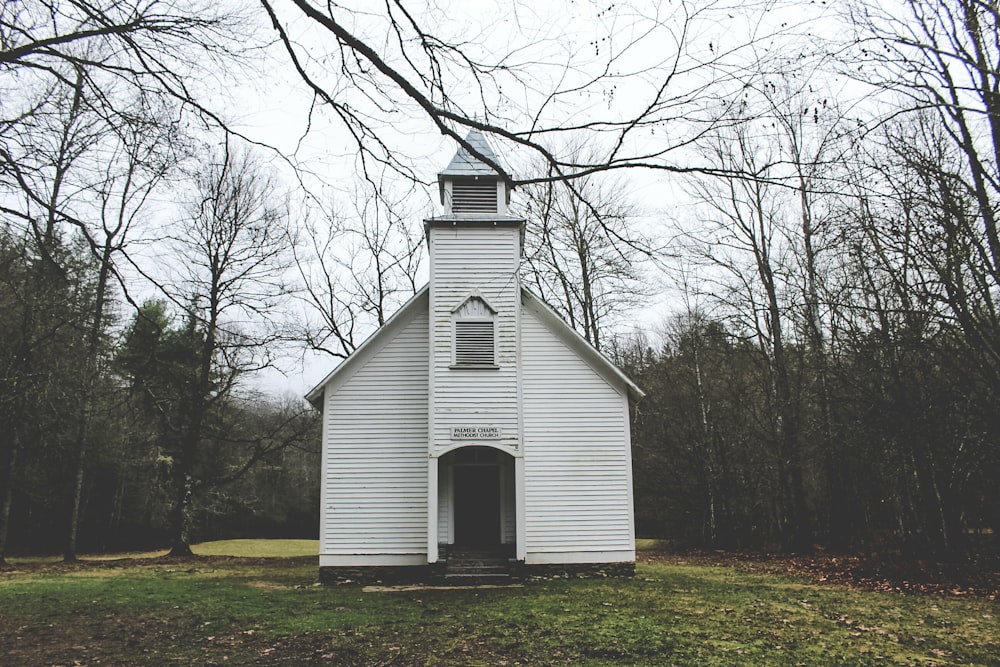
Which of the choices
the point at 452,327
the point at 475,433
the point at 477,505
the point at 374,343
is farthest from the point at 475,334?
the point at 477,505

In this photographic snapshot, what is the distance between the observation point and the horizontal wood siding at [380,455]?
1534cm

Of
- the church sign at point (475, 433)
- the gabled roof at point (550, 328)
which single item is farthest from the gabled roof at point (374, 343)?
the church sign at point (475, 433)

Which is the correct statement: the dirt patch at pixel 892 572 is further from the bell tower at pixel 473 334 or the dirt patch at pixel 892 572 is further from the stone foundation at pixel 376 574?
the stone foundation at pixel 376 574

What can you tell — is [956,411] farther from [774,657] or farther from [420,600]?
[420,600]

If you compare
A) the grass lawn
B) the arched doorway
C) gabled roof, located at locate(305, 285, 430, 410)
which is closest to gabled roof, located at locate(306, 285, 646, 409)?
gabled roof, located at locate(305, 285, 430, 410)

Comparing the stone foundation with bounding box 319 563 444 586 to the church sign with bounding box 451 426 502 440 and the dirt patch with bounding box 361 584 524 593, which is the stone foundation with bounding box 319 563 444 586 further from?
the church sign with bounding box 451 426 502 440

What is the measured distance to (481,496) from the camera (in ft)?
53.4

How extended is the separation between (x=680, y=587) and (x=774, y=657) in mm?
6140

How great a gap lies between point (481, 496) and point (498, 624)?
20.4ft

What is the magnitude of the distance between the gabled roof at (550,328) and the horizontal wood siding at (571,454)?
0.18m

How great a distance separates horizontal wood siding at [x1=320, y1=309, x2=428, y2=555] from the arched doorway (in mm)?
871

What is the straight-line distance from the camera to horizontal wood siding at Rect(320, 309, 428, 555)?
15.3 metres

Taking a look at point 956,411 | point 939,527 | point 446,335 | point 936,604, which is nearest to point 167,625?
point 446,335

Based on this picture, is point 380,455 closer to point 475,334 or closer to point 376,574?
point 376,574
